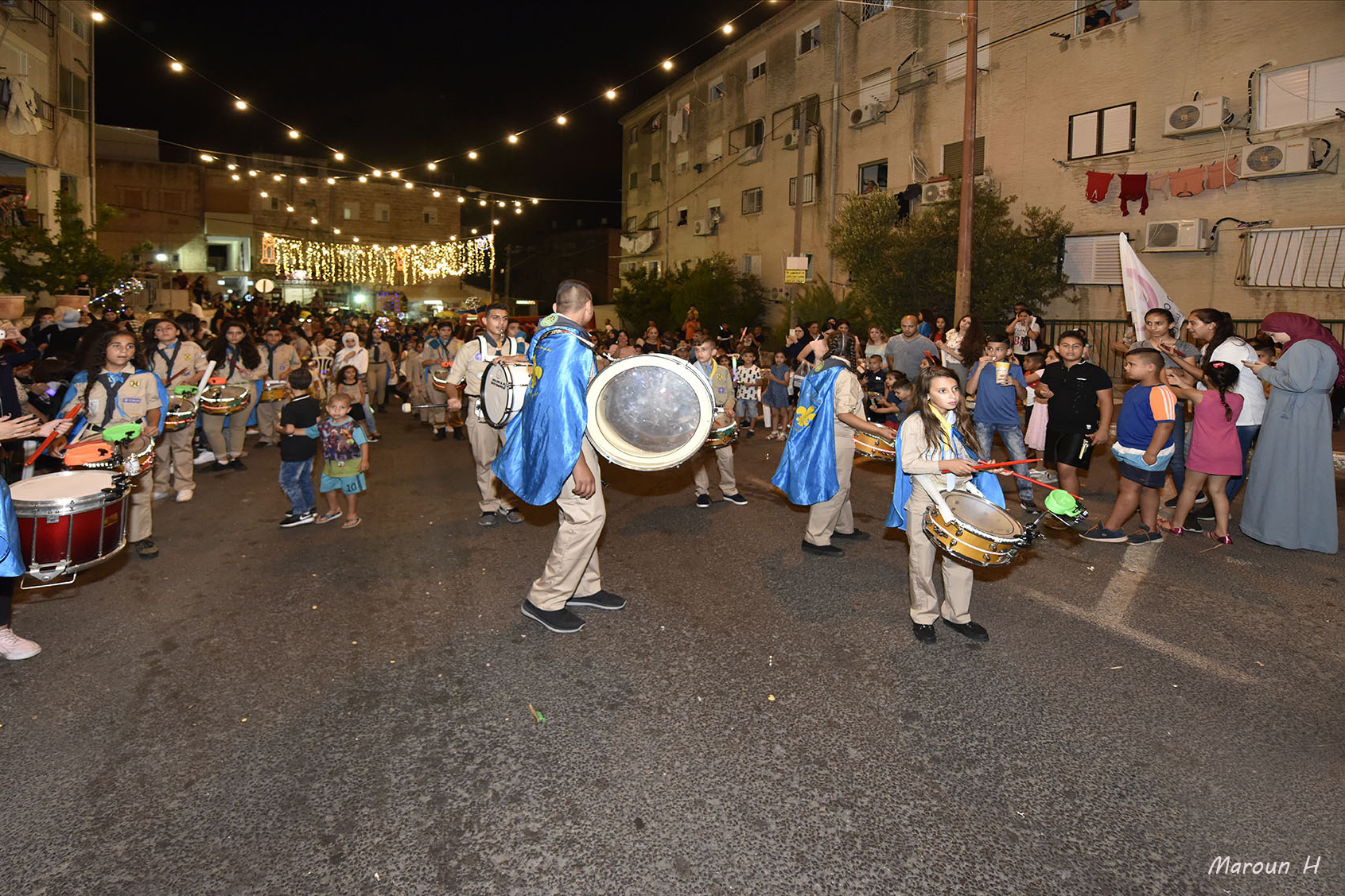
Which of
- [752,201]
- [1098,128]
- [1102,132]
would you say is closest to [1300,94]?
[1102,132]

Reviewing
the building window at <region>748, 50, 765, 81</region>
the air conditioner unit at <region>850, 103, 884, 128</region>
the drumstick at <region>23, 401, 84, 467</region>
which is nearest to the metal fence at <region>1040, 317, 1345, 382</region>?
the air conditioner unit at <region>850, 103, 884, 128</region>

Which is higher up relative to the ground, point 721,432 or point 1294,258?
point 1294,258

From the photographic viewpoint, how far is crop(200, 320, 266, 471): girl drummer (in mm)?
10766

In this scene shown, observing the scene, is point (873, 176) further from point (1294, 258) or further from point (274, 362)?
point (274, 362)

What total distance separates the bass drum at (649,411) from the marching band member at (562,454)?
115 millimetres

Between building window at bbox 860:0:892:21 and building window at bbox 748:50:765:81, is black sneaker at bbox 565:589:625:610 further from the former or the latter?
building window at bbox 748:50:765:81

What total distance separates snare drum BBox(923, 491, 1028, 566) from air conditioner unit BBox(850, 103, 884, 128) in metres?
23.1

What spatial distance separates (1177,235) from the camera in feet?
55.7

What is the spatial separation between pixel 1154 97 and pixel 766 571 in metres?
16.7

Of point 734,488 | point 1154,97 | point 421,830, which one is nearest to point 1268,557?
point 734,488

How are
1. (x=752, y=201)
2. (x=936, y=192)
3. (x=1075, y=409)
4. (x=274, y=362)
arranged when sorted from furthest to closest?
(x=752, y=201), (x=936, y=192), (x=274, y=362), (x=1075, y=409)

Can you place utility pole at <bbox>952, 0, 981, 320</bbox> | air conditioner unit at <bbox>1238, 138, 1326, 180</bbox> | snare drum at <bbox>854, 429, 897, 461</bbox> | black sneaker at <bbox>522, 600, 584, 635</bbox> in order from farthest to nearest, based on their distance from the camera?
utility pole at <bbox>952, 0, 981, 320</bbox> → air conditioner unit at <bbox>1238, 138, 1326, 180</bbox> → snare drum at <bbox>854, 429, 897, 461</bbox> → black sneaker at <bbox>522, 600, 584, 635</bbox>

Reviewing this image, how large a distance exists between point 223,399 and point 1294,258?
17.8 meters

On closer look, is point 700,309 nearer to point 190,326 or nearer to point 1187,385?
point 190,326
